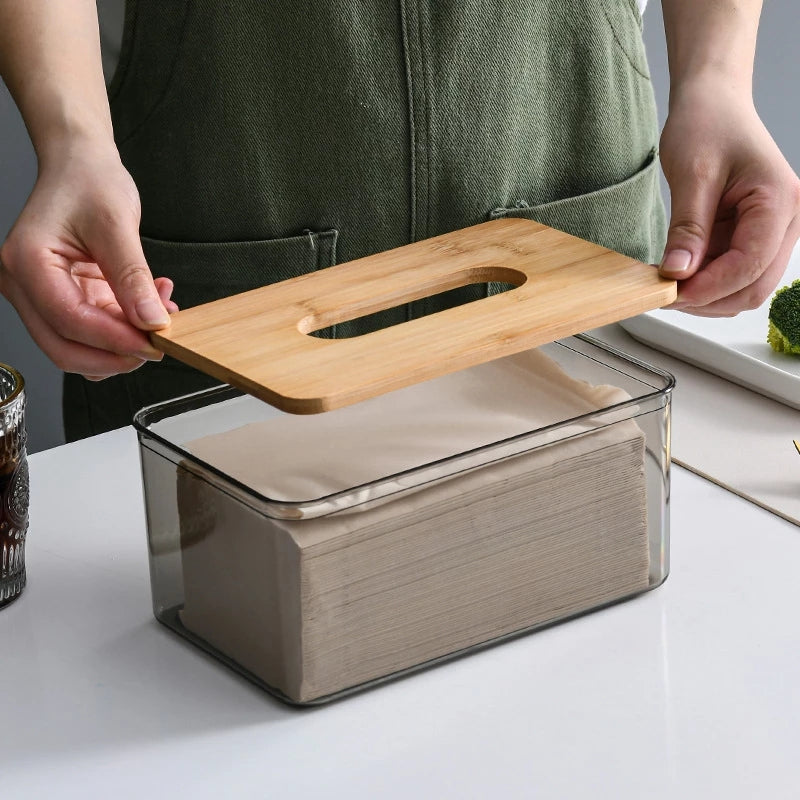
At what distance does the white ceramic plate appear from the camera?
993 millimetres

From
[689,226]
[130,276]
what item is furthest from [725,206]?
[130,276]

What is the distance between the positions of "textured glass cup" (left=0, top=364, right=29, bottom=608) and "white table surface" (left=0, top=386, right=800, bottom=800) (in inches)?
0.9

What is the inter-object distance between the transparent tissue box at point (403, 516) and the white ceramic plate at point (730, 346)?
25cm

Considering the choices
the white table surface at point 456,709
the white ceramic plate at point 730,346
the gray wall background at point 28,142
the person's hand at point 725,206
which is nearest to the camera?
the white table surface at point 456,709

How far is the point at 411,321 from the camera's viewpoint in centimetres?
71

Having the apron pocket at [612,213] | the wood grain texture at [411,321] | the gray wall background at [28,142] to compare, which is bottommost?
the gray wall background at [28,142]

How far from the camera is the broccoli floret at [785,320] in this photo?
3.37 ft

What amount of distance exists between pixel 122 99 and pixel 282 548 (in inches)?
26.6

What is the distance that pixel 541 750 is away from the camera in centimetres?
65

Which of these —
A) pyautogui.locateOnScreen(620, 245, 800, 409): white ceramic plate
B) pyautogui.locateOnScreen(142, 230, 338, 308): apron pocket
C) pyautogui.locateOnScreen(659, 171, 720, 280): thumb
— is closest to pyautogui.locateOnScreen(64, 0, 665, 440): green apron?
pyautogui.locateOnScreen(142, 230, 338, 308): apron pocket

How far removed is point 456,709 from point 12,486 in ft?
0.94

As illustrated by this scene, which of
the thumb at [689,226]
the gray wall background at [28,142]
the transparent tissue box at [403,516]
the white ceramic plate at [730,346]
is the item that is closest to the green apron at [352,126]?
the white ceramic plate at [730,346]

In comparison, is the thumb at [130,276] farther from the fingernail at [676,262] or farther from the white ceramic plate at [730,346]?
the white ceramic plate at [730,346]

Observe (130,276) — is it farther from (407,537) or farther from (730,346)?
(730,346)
